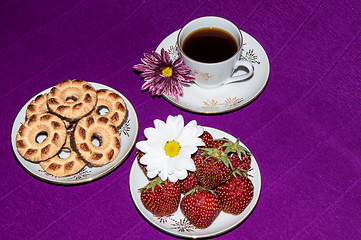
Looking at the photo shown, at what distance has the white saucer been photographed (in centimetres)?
163

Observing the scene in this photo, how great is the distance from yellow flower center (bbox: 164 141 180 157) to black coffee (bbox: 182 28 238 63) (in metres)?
0.42

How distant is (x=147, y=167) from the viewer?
136 centimetres

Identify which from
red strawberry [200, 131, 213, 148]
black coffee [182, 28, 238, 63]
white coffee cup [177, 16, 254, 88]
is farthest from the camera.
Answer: black coffee [182, 28, 238, 63]

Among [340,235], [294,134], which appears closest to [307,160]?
[294,134]

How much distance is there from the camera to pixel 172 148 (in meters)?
1.40

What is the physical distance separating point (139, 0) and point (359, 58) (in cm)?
103

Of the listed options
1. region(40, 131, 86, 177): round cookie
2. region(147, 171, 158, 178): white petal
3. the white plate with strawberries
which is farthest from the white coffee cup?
region(40, 131, 86, 177): round cookie

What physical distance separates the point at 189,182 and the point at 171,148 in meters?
0.14

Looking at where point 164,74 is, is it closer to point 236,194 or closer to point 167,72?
point 167,72

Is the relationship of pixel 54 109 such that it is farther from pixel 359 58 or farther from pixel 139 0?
pixel 359 58

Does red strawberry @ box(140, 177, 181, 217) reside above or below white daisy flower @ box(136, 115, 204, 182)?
below

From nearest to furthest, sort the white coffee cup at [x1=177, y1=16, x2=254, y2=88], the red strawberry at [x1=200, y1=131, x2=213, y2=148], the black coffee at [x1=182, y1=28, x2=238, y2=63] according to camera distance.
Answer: the red strawberry at [x1=200, y1=131, x2=213, y2=148] → the white coffee cup at [x1=177, y1=16, x2=254, y2=88] → the black coffee at [x1=182, y1=28, x2=238, y2=63]

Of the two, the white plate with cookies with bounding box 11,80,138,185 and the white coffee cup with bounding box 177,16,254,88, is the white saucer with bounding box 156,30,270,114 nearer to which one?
the white coffee cup with bounding box 177,16,254,88

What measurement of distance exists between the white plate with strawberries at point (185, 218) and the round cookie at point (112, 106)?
0.72 ft
